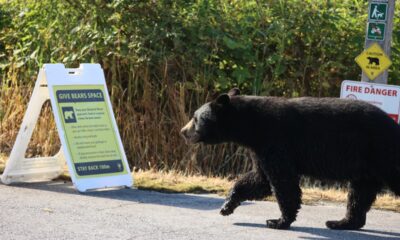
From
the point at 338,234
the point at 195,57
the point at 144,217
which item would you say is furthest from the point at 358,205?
the point at 195,57

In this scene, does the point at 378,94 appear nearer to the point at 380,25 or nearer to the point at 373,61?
the point at 373,61

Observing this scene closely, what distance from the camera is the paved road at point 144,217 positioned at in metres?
7.02

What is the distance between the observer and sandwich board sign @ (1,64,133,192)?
9070 millimetres

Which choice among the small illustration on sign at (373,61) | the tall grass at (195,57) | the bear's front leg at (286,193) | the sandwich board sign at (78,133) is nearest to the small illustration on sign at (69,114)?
the sandwich board sign at (78,133)

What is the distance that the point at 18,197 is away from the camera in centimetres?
842

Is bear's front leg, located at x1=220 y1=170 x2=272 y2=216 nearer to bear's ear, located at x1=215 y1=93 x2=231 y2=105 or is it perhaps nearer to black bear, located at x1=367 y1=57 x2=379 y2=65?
bear's ear, located at x1=215 y1=93 x2=231 y2=105

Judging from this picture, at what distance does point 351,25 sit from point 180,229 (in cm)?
591

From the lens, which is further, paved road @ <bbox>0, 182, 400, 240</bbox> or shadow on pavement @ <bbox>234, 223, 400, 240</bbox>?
shadow on pavement @ <bbox>234, 223, 400, 240</bbox>

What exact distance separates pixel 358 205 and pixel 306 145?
0.76m

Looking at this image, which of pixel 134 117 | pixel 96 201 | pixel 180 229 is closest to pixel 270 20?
pixel 134 117

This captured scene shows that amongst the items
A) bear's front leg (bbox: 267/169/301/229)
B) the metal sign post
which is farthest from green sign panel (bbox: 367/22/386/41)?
bear's front leg (bbox: 267/169/301/229)

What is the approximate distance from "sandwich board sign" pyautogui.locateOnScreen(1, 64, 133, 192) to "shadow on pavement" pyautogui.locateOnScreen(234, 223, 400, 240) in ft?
7.24

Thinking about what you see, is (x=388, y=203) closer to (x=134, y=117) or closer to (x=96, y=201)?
(x=96, y=201)

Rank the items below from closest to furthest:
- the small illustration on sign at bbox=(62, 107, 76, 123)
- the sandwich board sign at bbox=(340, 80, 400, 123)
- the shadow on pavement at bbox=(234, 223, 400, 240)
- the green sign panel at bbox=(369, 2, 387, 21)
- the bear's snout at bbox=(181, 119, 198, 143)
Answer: the shadow on pavement at bbox=(234, 223, 400, 240)
the bear's snout at bbox=(181, 119, 198, 143)
the small illustration on sign at bbox=(62, 107, 76, 123)
the sandwich board sign at bbox=(340, 80, 400, 123)
the green sign panel at bbox=(369, 2, 387, 21)
